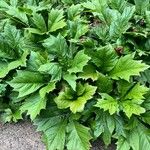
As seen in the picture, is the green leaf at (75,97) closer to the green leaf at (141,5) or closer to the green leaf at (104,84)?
the green leaf at (104,84)

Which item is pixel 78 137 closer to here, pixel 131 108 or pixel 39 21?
pixel 131 108

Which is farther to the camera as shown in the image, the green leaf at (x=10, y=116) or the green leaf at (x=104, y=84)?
the green leaf at (x=10, y=116)

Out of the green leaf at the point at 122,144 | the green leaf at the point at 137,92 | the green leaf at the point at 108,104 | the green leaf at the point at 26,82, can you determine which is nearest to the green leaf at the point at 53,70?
the green leaf at the point at 26,82

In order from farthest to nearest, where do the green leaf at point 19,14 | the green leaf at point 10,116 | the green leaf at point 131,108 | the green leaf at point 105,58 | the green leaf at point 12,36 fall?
the green leaf at point 19,14 → the green leaf at point 12,36 → the green leaf at point 10,116 → the green leaf at point 105,58 → the green leaf at point 131,108

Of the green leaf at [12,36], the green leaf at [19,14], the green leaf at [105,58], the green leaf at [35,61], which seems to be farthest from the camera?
the green leaf at [19,14]

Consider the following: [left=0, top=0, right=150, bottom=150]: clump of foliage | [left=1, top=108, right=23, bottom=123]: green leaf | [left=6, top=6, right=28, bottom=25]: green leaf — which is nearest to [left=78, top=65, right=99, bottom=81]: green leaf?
[left=0, top=0, right=150, bottom=150]: clump of foliage

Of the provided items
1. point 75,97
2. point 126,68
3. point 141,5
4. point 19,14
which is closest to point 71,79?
point 75,97
